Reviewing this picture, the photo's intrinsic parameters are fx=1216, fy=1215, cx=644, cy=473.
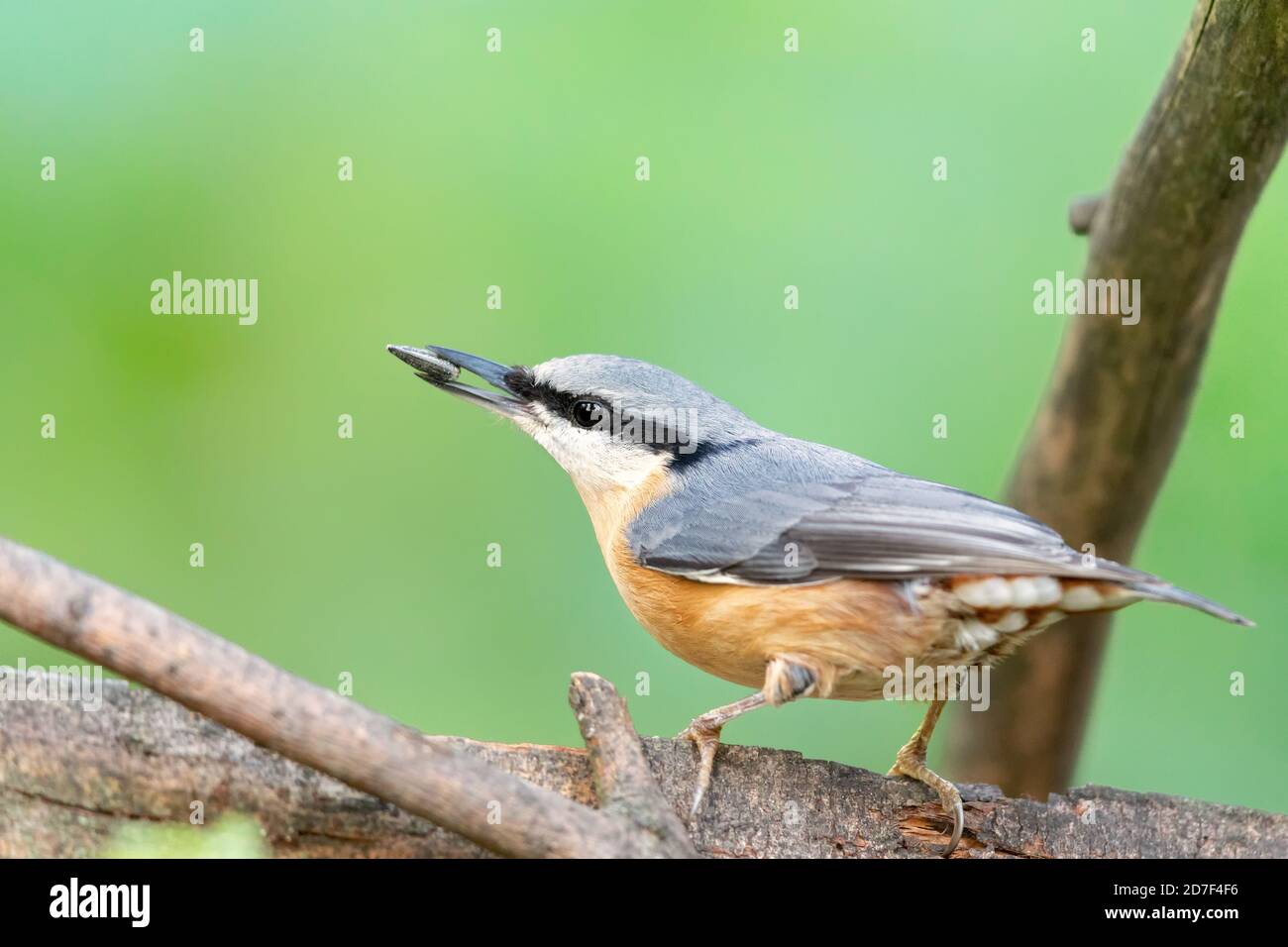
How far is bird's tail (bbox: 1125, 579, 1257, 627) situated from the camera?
92.9 inches

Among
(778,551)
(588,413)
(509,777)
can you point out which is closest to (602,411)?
(588,413)

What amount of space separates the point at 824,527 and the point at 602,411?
722 mm

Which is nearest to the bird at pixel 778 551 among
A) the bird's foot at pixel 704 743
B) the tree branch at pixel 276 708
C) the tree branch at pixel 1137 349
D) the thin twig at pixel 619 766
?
the bird's foot at pixel 704 743

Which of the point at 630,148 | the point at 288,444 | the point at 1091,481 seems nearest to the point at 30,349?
the point at 288,444

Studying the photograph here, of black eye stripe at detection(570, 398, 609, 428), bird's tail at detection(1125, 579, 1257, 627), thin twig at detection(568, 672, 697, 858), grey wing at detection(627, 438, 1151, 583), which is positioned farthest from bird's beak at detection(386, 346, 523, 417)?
bird's tail at detection(1125, 579, 1257, 627)

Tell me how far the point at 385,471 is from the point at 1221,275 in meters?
2.89

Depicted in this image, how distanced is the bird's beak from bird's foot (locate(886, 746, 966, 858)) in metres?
1.38

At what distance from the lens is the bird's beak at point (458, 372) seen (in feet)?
11.0

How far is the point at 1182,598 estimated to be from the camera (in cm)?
242

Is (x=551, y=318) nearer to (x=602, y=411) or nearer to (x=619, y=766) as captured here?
(x=602, y=411)

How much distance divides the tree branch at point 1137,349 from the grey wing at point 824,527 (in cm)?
101

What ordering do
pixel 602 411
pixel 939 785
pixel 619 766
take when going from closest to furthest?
1. pixel 619 766
2. pixel 939 785
3. pixel 602 411

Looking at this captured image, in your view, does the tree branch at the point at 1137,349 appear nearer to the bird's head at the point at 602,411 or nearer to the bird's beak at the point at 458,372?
the bird's head at the point at 602,411
